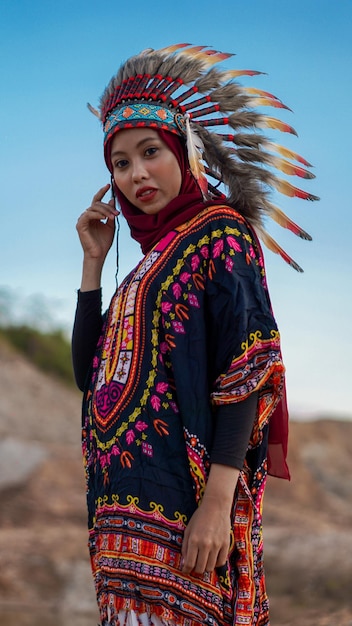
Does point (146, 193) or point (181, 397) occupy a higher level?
point (146, 193)

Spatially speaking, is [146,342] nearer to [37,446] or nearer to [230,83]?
[230,83]

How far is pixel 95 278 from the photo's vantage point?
2.49 metres

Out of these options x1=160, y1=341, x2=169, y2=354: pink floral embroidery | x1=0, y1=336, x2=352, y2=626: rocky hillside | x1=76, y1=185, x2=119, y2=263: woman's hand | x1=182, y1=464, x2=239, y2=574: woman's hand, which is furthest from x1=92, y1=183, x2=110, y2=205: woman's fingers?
x1=0, y1=336, x2=352, y2=626: rocky hillside

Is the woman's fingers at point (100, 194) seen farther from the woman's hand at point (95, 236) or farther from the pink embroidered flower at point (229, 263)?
the pink embroidered flower at point (229, 263)

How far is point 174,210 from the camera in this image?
2.20 meters

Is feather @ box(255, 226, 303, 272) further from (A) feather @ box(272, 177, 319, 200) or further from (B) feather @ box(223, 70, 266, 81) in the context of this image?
(B) feather @ box(223, 70, 266, 81)

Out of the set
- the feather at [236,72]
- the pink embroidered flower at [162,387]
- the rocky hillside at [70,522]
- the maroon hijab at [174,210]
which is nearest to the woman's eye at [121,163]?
the maroon hijab at [174,210]

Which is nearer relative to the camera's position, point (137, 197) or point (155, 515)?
point (155, 515)

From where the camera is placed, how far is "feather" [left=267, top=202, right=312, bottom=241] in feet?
7.43

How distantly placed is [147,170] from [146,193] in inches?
2.5

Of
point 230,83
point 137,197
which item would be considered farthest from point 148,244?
point 230,83

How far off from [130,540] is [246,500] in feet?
0.97

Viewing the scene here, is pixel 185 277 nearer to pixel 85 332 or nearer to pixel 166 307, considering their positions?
pixel 166 307

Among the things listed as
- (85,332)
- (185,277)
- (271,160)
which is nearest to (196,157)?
(271,160)
